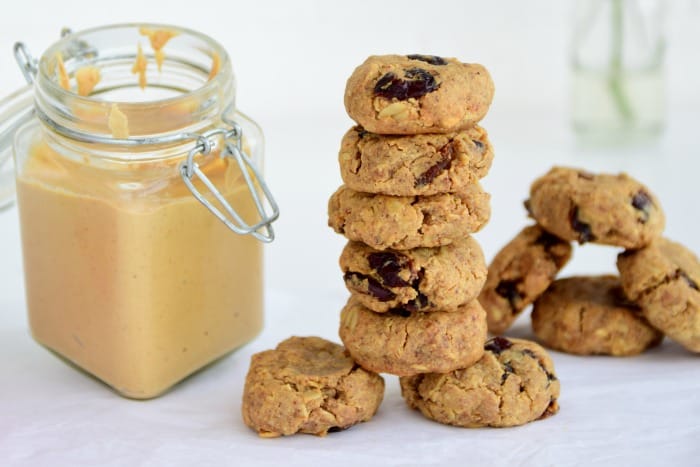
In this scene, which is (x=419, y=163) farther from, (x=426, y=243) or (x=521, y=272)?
(x=521, y=272)

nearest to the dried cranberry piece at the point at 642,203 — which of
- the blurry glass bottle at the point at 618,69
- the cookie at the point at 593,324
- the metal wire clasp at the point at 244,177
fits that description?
the cookie at the point at 593,324

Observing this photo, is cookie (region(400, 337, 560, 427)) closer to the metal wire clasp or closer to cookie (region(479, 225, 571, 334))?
cookie (region(479, 225, 571, 334))

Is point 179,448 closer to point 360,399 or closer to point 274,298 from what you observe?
point 360,399

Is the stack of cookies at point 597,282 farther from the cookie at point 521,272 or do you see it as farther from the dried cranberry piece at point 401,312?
the dried cranberry piece at point 401,312

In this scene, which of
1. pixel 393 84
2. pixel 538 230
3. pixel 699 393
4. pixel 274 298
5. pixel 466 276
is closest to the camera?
pixel 393 84

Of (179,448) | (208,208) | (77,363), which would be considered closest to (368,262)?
(208,208)

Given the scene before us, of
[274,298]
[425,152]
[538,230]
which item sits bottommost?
[274,298]

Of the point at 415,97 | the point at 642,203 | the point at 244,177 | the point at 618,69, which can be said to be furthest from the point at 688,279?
the point at 618,69
